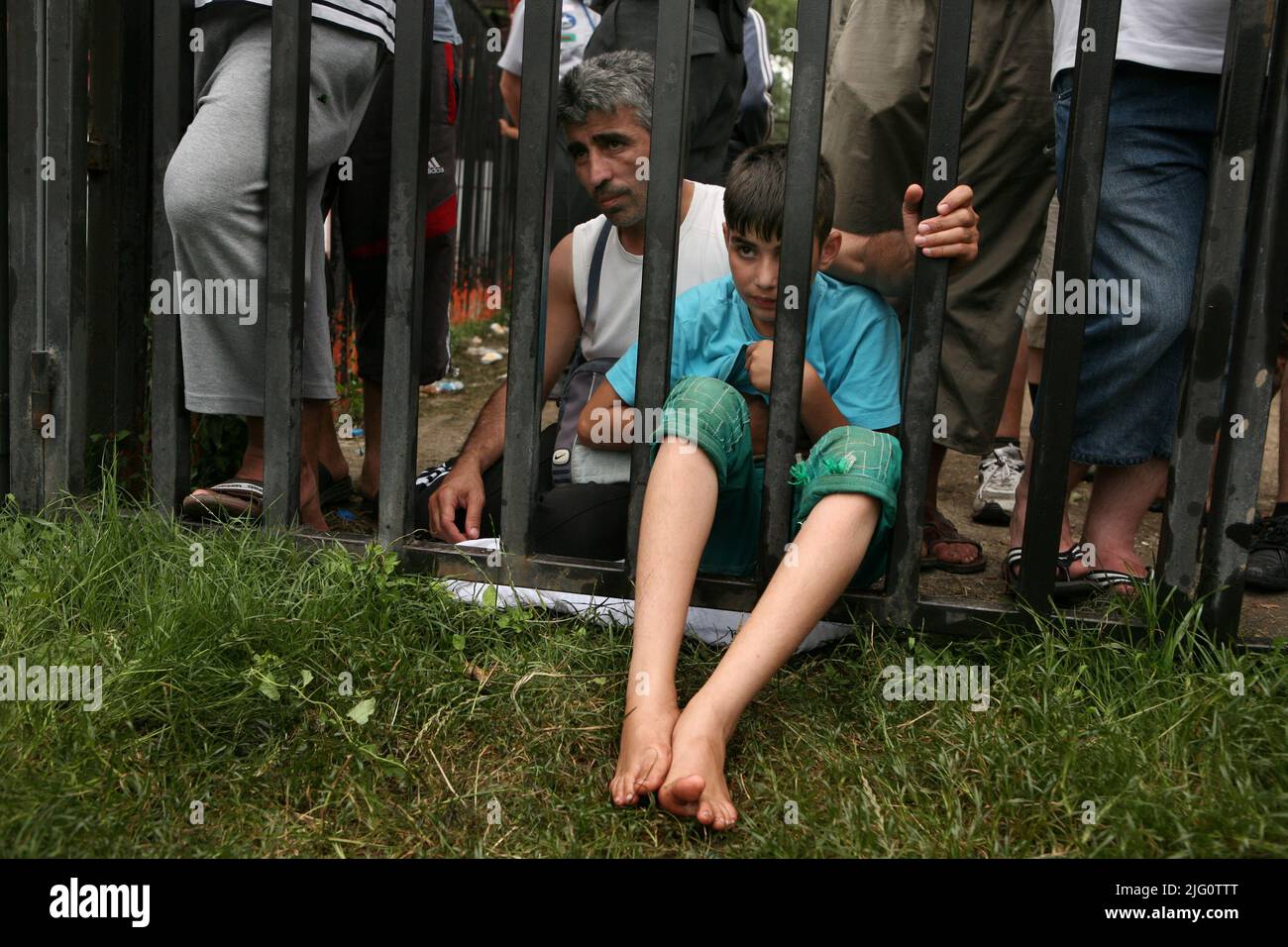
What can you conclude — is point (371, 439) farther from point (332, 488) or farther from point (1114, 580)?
point (1114, 580)

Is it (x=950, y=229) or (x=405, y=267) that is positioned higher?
(x=950, y=229)

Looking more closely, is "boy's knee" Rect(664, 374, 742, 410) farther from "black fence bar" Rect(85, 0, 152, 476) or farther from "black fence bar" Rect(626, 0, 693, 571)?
"black fence bar" Rect(85, 0, 152, 476)

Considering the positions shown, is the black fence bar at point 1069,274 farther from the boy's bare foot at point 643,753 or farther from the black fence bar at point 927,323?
the boy's bare foot at point 643,753

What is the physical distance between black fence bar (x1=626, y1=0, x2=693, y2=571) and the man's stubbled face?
0.70 meters

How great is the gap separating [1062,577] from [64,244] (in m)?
2.28

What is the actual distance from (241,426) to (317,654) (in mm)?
1124

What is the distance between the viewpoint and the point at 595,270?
3.11 metres

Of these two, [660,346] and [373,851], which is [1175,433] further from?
[373,851]

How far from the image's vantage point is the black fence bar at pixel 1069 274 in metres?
2.19

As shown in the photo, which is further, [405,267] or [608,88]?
[608,88]

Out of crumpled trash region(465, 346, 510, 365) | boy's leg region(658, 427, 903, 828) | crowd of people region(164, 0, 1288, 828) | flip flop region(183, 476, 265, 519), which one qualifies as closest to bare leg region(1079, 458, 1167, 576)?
crowd of people region(164, 0, 1288, 828)

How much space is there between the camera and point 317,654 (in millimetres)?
2246

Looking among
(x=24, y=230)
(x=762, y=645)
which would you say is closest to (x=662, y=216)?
(x=762, y=645)
